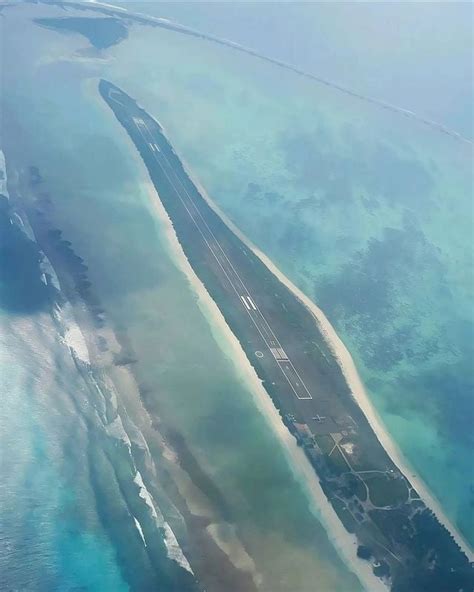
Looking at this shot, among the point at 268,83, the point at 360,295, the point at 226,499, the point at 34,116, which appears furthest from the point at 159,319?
the point at 268,83

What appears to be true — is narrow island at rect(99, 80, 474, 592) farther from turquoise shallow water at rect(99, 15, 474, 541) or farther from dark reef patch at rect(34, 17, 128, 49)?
dark reef patch at rect(34, 17, 128, 49)

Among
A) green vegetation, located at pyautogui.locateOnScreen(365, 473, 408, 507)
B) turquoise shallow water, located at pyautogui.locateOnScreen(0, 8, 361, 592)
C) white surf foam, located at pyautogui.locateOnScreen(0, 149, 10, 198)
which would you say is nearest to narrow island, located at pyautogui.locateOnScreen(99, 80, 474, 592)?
green vegetation, located at pyautogui.locateOnScreen(365, 473, 408, 507)

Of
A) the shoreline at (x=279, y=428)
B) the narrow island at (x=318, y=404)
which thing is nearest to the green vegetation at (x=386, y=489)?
the narrow island at (x=318, y=404)

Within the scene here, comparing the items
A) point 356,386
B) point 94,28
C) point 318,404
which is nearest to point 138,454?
point 318,404

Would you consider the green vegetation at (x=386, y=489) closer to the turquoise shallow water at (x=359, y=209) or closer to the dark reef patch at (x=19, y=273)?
the turquoise shallow water at (x=359, y=209)

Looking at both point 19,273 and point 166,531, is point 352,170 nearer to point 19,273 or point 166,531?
point 19,273

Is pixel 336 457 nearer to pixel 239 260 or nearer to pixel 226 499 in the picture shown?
pixel 226 499
